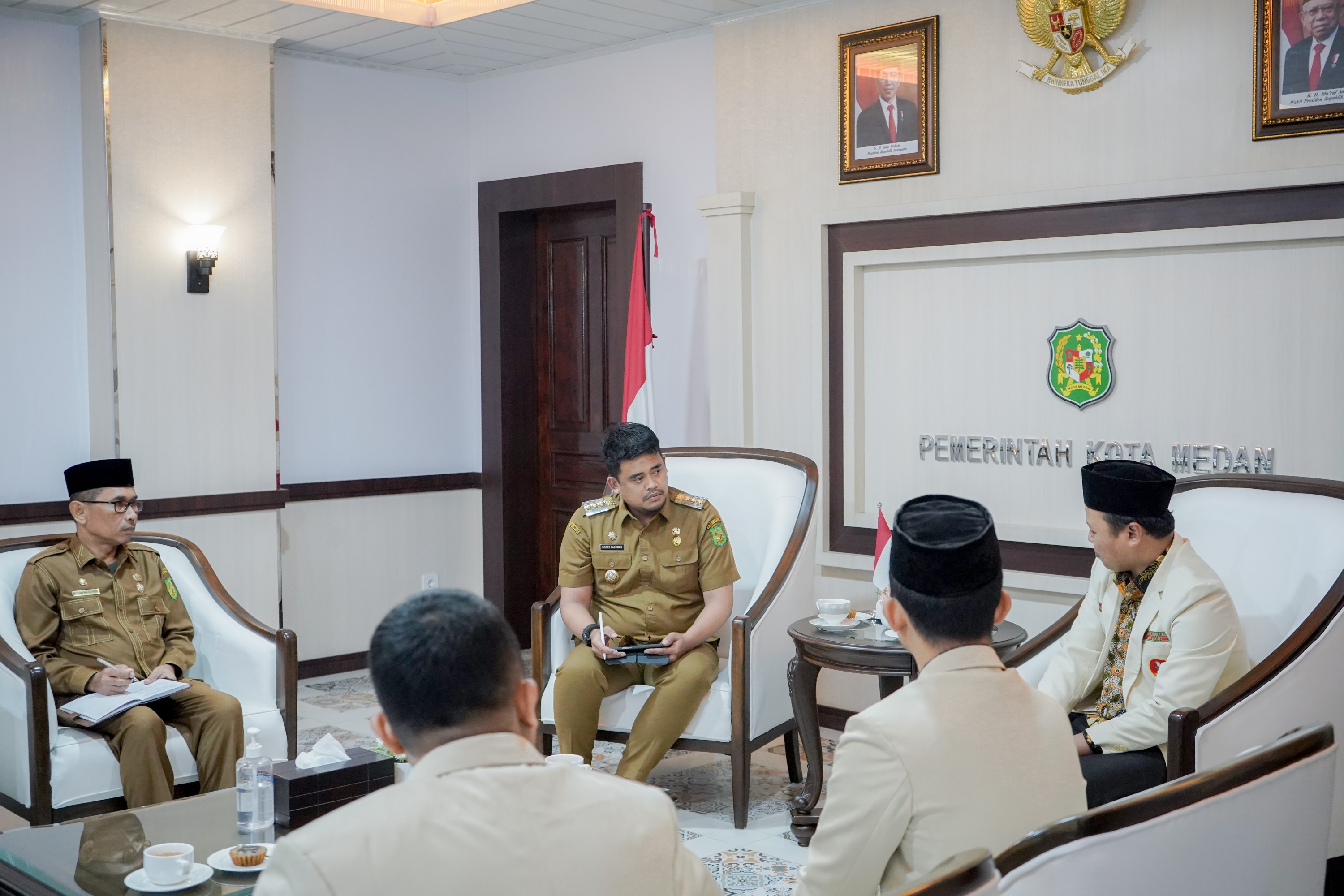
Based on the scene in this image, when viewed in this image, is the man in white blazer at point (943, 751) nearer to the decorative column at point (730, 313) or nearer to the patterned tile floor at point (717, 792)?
the patterned tile floor at point (717, 792)

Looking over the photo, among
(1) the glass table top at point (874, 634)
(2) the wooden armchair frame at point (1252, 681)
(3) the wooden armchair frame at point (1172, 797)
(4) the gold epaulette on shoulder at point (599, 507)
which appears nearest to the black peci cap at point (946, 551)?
(3) the wooden armchair frame at point (1172, 797)

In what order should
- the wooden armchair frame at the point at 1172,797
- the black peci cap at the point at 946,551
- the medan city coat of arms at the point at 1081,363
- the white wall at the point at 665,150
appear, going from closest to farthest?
the wooden armchair frame at the point at 1172,797
the black peci cap at the point at 946,551
the medan city coat of arms at the point at 1081,363
the white wall at the point at 665,150

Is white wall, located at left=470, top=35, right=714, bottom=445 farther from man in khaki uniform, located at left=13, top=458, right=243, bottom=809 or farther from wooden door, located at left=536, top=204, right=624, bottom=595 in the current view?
man in khaki uniform, located at left=13, top=458, right=243, bottom=809

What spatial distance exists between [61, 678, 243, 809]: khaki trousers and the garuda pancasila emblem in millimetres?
3285

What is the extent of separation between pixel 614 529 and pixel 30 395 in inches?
98.9

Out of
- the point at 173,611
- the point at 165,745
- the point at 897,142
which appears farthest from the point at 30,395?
the point at 897,142

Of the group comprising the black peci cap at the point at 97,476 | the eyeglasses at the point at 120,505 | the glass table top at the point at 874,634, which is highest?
the black peci cap at the point at 97,476

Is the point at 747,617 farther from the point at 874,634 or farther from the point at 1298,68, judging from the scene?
the point at 1298,68

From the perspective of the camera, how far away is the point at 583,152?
5891 millimetres

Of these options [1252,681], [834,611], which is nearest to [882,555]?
[834,611]

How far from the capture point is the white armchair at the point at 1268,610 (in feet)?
9.30

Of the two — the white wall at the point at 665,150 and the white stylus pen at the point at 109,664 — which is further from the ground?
the white wall at the point at 665,150

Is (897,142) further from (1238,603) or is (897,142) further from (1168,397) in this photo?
(1238,603)

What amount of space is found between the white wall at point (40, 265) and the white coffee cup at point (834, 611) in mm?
3093
